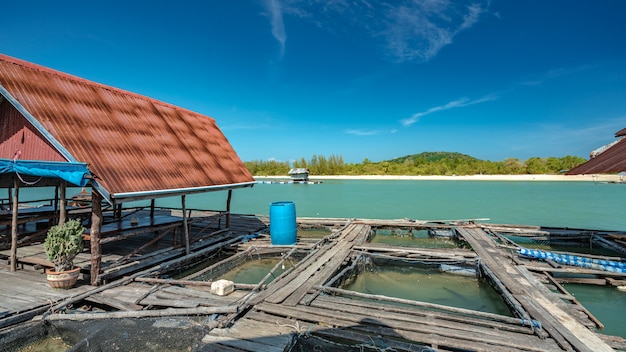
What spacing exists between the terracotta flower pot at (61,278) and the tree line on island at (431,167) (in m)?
105

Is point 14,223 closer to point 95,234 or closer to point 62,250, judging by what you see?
point 62,250

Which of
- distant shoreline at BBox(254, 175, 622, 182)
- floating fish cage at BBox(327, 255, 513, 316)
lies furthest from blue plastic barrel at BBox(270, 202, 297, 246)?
distant shoreline at BBox(254, 175, 622, 182)

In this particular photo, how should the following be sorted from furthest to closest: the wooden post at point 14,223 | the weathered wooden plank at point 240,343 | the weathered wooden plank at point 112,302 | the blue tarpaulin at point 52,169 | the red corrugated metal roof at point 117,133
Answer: the wooden post at point 14,223, the red corrugated metal roof at point 117,133, the blue tarpaulin at point 52,169, the weathered wooden plank at point 112,302, the weathered wooden plank at point 240,343

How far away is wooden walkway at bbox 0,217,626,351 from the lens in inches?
187

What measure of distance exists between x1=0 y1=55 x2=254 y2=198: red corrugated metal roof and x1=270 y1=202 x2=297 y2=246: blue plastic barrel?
6.40 feet

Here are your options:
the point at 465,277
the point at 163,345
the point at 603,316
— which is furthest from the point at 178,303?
the point at 603,316

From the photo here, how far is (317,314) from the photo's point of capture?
18.5 feet

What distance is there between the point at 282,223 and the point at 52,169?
6.82 meters

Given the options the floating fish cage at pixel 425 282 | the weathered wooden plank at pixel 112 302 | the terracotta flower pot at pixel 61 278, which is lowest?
the floating fish cage at pixel 425 282

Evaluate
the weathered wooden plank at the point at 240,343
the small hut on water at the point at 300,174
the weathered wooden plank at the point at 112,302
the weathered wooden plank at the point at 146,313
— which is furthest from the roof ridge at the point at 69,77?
the small hut on water at the point at 300,174

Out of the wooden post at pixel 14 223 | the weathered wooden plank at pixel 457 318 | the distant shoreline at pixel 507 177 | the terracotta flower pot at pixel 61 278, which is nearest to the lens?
the weathered wooden plank at pixel 457 318

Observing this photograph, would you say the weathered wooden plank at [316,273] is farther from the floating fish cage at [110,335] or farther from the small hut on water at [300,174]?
the small hut on water at [300,174]

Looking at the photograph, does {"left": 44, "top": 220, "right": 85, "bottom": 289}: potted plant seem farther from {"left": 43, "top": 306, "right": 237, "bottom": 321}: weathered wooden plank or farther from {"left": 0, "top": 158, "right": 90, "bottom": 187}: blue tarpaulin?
{"left": 43, "top": 306, "right": 237, "bottom": 321}: weathered wooden plank

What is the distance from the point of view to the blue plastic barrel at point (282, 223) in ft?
36.9
